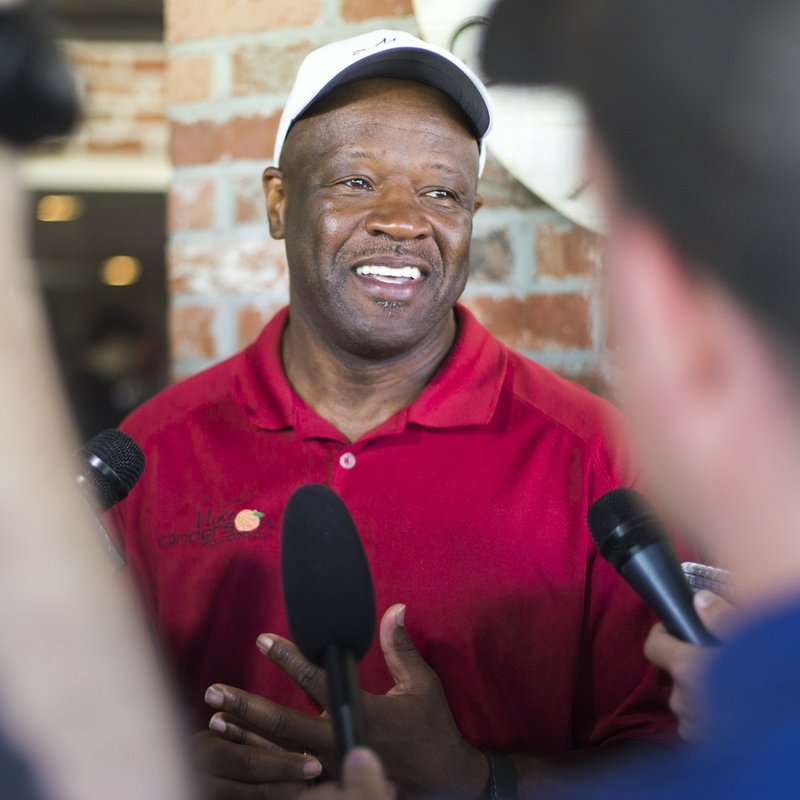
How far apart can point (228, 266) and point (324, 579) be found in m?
1.12

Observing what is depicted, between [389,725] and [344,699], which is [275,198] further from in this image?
[344,699]

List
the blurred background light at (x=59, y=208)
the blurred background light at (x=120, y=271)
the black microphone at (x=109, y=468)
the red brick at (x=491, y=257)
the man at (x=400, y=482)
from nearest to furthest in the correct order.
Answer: the black microphone at (x=109, y=468) → the man at (x=400, y=482) → the red brick at (x=491, y=257) → the blurred background light at (x=59, y=208) → the blurred background light at (x=120, y=271)

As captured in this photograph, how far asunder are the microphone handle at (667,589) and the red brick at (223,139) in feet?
3.70

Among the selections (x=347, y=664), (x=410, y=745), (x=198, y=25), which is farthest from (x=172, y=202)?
(x=347, y=664)

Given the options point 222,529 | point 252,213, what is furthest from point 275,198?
point 222,529

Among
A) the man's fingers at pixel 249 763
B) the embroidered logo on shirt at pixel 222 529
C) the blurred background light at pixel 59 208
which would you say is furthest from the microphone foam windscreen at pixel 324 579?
the blurred background light at pixel 59 208

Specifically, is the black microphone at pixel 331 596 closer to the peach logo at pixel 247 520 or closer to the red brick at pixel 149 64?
the peach logo at pixel 247 520

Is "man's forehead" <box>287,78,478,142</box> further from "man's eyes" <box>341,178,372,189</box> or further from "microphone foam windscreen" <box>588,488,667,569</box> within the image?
"microphone foam windscreen" <box>588,488,667,569</box>

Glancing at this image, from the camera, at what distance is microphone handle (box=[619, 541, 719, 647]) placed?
0.78m

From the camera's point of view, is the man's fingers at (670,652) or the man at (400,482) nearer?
the man's fingers at (670,652)

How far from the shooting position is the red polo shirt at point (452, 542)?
1.32 m

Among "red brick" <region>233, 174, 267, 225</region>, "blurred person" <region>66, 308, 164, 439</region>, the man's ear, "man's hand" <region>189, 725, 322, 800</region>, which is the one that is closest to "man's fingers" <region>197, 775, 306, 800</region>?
"man's hand" <region>189, 725, 322, 800</region>

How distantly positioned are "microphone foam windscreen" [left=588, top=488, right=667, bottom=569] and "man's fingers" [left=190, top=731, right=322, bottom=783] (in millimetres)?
483

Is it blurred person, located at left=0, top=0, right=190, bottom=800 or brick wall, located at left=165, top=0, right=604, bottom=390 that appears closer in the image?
blurred person, located at left=0, top=0, right=190, bottom=800
